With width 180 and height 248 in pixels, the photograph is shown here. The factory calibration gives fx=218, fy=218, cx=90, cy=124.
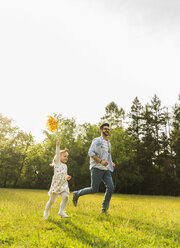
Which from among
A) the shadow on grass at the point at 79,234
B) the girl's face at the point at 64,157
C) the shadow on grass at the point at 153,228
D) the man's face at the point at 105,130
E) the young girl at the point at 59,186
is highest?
the man's face at the point at 105,130

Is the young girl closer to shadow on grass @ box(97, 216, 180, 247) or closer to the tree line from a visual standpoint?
shadow on grass @ box(97, 216, 180, 247)

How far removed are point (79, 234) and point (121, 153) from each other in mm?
27355

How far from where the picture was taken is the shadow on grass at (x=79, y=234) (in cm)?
364

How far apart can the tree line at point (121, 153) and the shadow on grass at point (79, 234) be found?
2556 cm

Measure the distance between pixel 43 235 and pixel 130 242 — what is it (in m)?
1.54

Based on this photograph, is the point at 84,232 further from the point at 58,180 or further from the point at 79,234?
the point at 58,180

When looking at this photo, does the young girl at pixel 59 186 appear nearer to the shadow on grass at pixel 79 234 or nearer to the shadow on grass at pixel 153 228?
the shadow on grass at pixel 79 234

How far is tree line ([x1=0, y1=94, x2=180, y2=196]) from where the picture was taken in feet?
107

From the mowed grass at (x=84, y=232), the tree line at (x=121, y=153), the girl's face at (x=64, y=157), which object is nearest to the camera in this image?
the mowed grass at (x=84, y=232)

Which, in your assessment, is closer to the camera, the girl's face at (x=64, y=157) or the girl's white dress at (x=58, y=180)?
the girl's white dress at (x=58, y=180)

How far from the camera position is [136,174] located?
3297cm

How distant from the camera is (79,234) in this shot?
4.05 metres

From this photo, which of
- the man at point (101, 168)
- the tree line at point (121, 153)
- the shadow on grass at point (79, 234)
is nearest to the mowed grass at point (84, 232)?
the shadow on grass at point (79, 234)

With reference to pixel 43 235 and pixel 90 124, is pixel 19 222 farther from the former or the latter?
pixel 90 124
